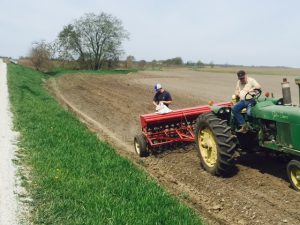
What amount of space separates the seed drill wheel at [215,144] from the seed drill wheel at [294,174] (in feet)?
3.76

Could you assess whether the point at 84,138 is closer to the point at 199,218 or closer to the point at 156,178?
the point at 156,178

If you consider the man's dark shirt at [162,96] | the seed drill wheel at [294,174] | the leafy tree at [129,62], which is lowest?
the seed drill wheel at [294,174]

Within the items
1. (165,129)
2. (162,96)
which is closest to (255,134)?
(165,129)

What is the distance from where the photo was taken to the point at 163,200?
5.96 m

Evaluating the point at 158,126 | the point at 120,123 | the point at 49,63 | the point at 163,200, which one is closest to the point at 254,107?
the point at 163,200

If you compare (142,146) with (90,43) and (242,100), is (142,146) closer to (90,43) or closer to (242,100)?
(242,100)

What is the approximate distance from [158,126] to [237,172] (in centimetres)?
281

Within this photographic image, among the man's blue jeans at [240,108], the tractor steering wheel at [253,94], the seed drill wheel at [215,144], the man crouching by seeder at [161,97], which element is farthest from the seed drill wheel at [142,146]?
the tractor steering wheel at [253,94]

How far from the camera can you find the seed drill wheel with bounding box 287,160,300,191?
250 inches

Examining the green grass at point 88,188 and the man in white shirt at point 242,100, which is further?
the man in white shirt at point 242,100

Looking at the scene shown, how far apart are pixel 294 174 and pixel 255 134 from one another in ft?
4.53

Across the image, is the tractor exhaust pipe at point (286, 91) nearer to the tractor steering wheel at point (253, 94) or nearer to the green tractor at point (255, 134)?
the green tractor at point (255, 134)

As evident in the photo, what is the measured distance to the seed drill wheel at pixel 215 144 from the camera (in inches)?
291

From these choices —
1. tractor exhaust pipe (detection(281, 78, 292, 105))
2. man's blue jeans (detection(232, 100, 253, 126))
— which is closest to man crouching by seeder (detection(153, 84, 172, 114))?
man's blue jeans (detection(232, 100, 253, 126))
